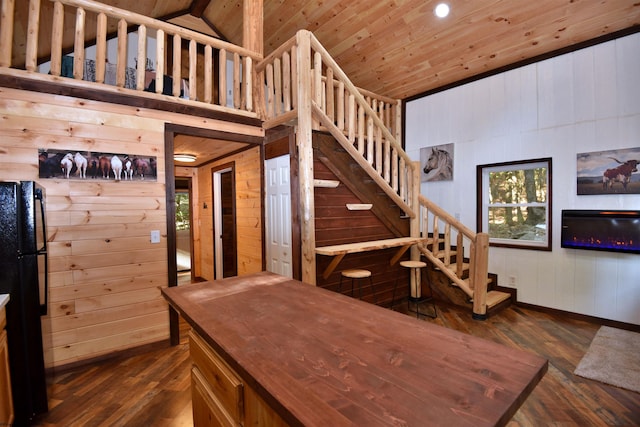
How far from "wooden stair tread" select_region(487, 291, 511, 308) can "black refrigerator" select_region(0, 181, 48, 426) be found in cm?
447

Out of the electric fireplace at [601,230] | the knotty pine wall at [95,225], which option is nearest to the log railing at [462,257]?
the electric fireplace at [601,230]

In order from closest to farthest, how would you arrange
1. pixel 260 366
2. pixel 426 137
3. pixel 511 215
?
pixel 260 366
pixel 511 215
pixel 426 137

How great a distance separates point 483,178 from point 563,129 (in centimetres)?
111

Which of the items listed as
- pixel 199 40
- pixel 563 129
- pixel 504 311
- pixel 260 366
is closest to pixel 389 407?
pixel 260 366

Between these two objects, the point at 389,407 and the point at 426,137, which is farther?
the point at 426,137

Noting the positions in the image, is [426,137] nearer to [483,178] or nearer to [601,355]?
[483,178]

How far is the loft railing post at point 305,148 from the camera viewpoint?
3.18 metres

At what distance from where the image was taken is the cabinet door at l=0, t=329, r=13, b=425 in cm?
175

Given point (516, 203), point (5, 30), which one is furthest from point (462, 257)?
point (5, 30)

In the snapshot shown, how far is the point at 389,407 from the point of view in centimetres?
72

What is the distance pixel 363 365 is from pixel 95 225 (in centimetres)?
291

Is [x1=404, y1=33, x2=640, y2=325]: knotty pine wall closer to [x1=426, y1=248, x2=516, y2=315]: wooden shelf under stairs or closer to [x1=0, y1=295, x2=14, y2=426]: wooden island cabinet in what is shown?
[x1=426, y1=248, x2=516, y2=315]: wooden shelf under stairs

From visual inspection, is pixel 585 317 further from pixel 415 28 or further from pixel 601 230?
pixel 415 28

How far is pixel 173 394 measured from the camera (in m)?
2.42
